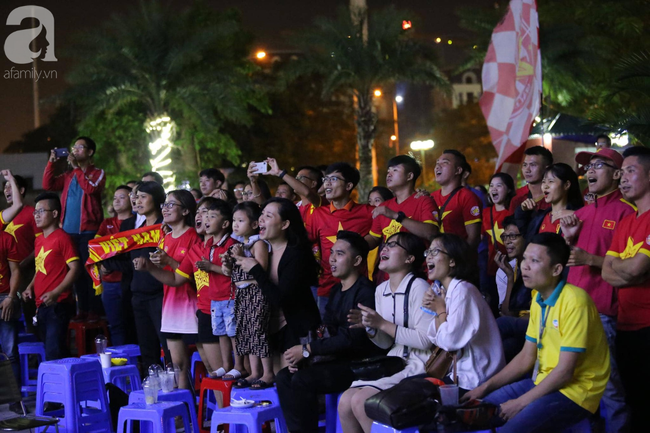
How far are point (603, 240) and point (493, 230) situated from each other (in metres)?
1.98

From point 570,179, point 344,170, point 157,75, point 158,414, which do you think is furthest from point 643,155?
point 157,75

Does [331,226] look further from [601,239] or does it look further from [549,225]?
[601,239]

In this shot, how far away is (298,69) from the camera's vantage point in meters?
22.1

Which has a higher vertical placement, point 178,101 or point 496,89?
point 178,101

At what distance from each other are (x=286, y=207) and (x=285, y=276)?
507 millimetres

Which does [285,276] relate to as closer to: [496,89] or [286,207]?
[286,207]

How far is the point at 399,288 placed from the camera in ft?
16.3

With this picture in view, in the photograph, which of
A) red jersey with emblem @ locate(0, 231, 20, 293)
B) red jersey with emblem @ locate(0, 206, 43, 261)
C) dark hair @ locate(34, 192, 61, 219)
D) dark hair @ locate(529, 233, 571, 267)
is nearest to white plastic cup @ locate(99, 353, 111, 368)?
dark hair @ locate(34, 192, 61, 219)

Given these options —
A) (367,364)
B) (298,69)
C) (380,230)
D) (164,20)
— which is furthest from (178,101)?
(367,364)

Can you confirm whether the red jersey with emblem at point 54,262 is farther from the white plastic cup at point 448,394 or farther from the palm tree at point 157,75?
the palm tree at point 157,75

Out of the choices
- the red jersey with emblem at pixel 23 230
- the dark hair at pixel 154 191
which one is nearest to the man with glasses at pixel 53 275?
the red jersey with emblem at pixel 23 230

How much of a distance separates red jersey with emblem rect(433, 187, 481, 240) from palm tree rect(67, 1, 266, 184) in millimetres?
14860

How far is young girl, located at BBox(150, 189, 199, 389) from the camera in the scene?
6312 mm

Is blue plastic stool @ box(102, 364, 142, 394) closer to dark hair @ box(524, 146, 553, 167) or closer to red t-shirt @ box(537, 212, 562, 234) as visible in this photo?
red t-shirt @ box(537, 212, 562, 234)
